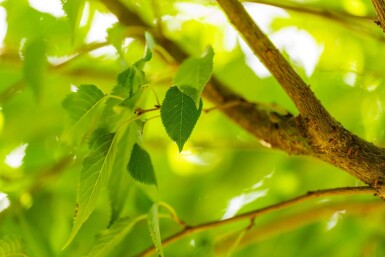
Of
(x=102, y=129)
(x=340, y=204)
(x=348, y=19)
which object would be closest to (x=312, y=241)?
(x=340, y=204)

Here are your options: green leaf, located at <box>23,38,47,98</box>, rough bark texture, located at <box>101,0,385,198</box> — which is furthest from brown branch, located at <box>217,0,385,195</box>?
green leaf, located at <box>23,38,47,98</box>

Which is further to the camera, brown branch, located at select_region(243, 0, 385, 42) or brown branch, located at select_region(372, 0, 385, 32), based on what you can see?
brown branch, located at select_region(243, 0, 385, 42)

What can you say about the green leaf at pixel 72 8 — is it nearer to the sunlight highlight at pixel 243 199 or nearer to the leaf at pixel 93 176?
the leaf at pixel 93 176

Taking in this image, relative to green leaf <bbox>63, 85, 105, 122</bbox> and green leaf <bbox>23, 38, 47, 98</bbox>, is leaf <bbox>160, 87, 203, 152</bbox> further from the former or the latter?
green leaf <bbox>23, 38, 47, 98</bbox>

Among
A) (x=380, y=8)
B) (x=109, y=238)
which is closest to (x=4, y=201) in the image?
(x=109, y=238)

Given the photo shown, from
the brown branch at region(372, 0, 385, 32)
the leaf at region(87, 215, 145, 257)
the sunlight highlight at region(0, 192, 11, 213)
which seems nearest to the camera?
the brown branch at region(372, 0, 385, 32)

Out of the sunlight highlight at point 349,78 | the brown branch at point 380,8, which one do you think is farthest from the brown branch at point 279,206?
the sunlight highlight at point 349,78

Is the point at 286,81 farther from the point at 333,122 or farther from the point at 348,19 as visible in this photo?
the point at 348,19

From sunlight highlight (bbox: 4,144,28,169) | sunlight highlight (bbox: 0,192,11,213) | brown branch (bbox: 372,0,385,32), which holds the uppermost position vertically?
sunlight highlight (bbox: 4,144,28,169)

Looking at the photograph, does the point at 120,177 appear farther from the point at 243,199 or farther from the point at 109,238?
the point at 243,199
